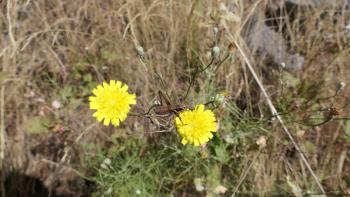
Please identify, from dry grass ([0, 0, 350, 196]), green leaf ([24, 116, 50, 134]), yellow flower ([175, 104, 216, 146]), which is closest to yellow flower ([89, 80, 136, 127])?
yellow flower ([175, 104, 216, 146])

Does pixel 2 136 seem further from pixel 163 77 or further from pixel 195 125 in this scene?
pixel 195 125

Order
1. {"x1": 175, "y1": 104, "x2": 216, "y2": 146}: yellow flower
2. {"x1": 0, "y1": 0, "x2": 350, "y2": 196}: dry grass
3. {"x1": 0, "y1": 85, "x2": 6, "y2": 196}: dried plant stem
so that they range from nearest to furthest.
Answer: {"x1": 175, "y1": 104, "x2": 216, "y2": 146}: yellow flower
{"x1": 0, "y1": 0, "x2": 350, "y2": 196}: dry grass
{"x1": 0, "y1": 85, "x2": 6, "y2": 196}: dried plant stem

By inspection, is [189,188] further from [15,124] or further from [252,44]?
[15,124]

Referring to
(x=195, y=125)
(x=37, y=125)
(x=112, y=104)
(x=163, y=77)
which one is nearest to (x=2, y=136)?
(x=37, y=125)

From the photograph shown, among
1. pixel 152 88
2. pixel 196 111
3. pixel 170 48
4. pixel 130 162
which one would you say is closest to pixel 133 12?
pixel 170 48

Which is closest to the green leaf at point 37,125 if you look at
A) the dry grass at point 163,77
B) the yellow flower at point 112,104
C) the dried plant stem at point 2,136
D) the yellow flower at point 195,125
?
the dry grass at point 163,77

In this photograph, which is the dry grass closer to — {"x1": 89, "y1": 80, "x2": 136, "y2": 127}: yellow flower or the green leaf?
the green leaf

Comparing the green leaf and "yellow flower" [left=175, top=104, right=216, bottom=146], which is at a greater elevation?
"yellow flower" [left=175, top=104, right=216, bottom=146]
